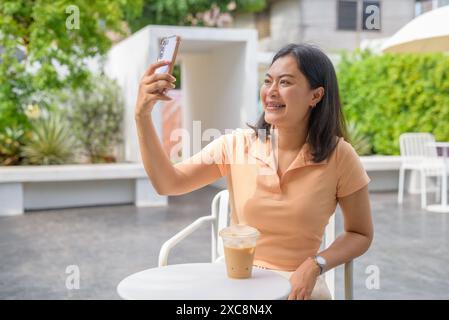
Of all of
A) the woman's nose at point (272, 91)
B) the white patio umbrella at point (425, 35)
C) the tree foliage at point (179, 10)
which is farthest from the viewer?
the tree foliage at point (179, 10)

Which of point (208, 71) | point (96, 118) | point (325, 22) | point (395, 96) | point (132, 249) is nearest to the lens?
point (132, 249)

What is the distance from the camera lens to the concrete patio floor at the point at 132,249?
3869mm

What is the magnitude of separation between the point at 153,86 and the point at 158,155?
295mm

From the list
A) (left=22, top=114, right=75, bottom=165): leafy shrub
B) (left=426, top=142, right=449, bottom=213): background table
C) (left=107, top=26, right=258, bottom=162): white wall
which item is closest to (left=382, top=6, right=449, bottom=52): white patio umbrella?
(left=426, top=142, right=449, bottom=213): background table

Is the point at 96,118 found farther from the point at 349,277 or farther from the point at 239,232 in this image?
the point at 239,232

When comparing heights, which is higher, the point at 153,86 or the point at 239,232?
the point at 153,86

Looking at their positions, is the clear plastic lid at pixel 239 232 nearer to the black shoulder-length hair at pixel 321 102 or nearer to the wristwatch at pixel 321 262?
the wristwatch at pixel 321 262

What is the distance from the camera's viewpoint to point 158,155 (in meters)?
1.68

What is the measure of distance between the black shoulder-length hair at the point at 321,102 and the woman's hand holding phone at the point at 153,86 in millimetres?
454

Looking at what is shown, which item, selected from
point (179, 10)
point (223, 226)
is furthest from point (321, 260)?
point (179, 10)

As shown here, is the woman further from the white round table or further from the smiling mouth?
the white round table

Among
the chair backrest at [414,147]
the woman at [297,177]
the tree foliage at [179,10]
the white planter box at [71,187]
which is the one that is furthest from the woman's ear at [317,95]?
the tree foliage at [179,10]

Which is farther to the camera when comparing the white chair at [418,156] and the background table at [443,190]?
the white chair at [418,156]

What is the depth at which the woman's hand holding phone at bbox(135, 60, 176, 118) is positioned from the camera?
1432 millimetres
